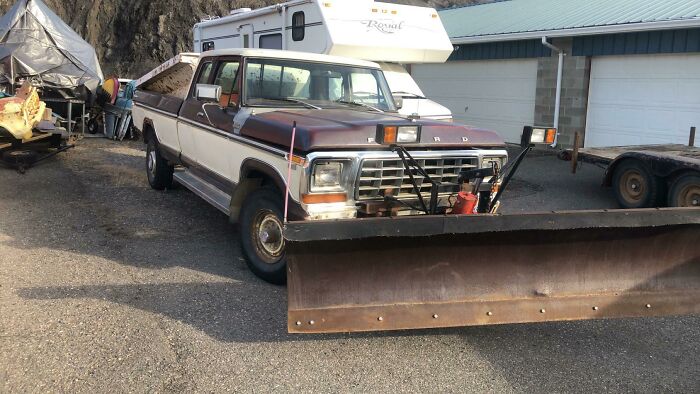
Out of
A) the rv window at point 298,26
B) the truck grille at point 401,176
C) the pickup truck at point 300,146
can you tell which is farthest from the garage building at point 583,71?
the truck grille at point 401,176

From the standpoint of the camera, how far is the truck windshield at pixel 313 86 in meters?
6.02

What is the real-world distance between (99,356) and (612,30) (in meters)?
11.9

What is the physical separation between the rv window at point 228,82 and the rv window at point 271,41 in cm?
444

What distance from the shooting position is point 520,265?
433cm

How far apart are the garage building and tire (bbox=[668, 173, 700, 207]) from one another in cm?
422

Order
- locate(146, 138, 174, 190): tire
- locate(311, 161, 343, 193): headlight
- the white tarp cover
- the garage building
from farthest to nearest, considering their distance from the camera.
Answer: the white tarp cover, the garage building, locate(146, 138, 174, 190): tire, locate(311, 161, 343, 193): headlight

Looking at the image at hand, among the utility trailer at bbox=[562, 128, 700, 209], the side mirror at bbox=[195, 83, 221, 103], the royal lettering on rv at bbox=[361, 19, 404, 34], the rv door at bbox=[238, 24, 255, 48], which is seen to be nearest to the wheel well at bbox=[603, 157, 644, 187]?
the utility trailer at bbox=[562, 128, 700, 209]

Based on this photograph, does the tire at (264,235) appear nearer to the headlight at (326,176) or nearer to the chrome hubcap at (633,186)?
the headlight at (326,176)

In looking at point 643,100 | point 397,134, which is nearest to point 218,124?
point 397,134

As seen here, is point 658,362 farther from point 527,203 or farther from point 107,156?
point 107,156

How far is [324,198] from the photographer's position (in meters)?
4.71

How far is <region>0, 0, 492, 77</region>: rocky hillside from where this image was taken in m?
27.6

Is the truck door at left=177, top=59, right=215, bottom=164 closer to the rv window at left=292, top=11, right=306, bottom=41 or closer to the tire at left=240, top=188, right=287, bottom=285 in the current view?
the tire at left=240, top=188, right=287, bottom=285

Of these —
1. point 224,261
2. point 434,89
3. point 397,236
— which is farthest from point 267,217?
point 434,89
